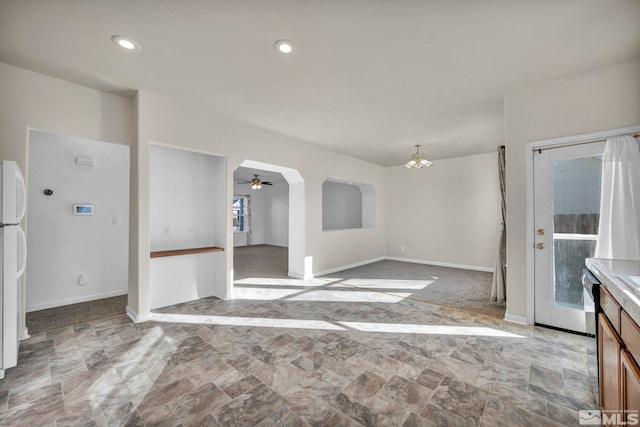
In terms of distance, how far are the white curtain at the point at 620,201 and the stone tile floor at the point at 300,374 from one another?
1.01 meters

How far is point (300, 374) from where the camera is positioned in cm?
216

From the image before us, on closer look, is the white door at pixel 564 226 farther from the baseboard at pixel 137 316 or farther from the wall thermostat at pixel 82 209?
the wall thermostat at pixel 82 209

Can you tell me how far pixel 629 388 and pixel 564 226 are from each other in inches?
95.9

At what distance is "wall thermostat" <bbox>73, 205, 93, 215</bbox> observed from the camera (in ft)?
12.7

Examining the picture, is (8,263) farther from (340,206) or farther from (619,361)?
(340,206)

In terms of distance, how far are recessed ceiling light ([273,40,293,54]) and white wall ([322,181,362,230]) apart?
281 inches

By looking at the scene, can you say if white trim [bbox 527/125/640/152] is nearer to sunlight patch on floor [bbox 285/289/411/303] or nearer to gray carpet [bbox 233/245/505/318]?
gray carpet [bbox 233/245/505/318]

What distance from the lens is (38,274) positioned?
358 centimetres

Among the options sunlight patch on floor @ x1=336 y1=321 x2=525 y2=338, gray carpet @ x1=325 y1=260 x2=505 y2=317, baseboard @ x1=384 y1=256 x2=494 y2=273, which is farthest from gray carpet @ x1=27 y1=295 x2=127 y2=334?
baseboard @ x1=384 y1=256 x2=494 y2=273

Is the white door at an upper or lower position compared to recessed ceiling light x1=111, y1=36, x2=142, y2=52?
lower

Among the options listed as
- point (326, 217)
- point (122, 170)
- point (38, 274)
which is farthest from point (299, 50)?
point (326, 217)

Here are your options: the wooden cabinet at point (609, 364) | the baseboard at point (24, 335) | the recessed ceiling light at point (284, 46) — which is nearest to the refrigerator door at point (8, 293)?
the baseboard at point (24, 335)

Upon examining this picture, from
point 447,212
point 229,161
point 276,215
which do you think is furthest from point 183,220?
point 276,215

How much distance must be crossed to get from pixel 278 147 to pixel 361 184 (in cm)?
313
